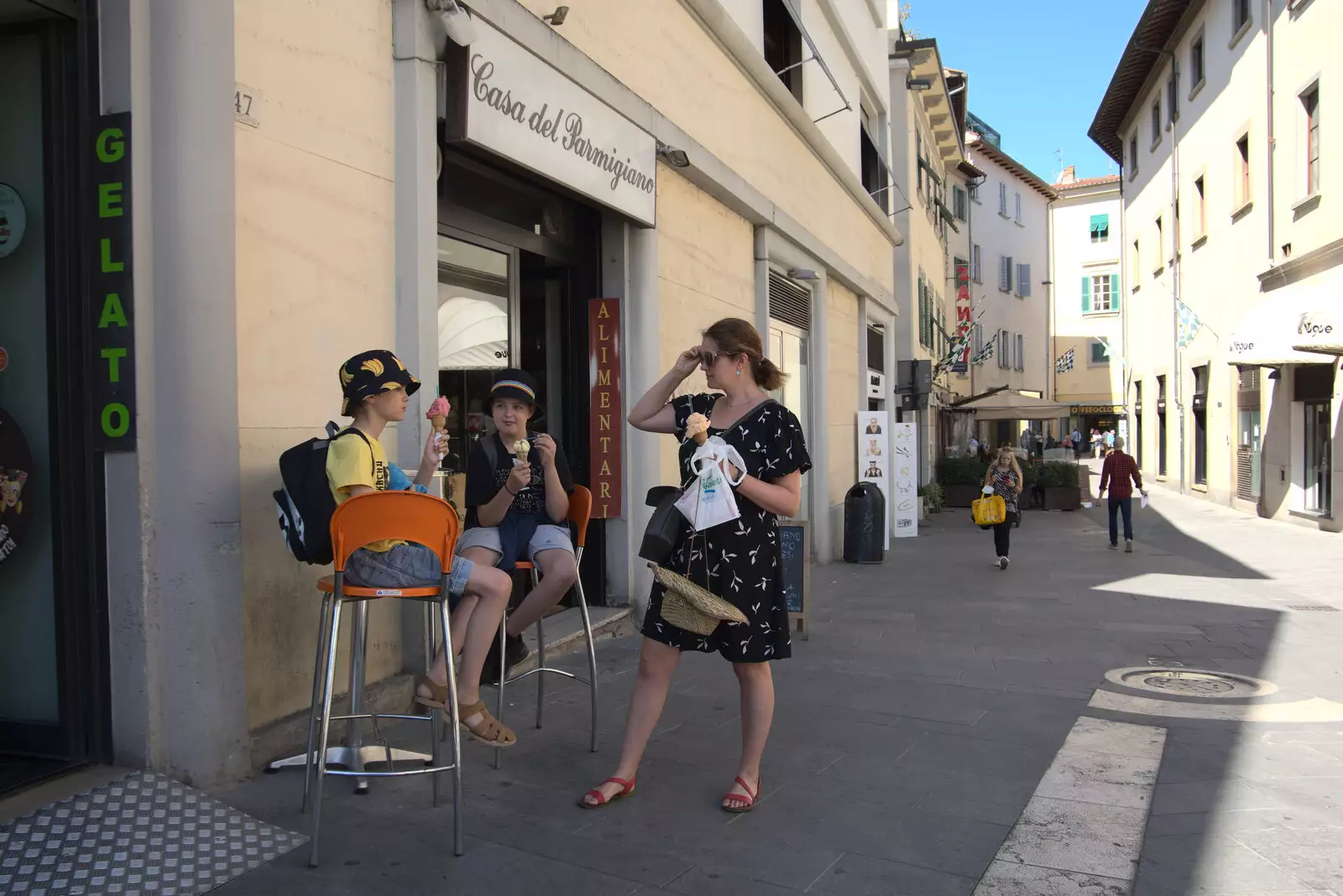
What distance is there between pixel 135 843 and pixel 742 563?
2.13 meters

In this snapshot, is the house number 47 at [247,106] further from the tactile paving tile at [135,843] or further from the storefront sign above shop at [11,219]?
the tactile paving tile at [135,843]

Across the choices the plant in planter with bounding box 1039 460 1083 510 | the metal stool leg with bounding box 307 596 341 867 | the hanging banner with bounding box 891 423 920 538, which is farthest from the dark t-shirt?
the plant in planter with bounding box 1039 460 1083 510

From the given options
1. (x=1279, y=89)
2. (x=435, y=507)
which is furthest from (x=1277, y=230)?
(x=435, y=507)

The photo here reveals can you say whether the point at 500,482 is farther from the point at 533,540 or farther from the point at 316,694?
the point at 316,694

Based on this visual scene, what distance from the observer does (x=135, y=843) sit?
326cm

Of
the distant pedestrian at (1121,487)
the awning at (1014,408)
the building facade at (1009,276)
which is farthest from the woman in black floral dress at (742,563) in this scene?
the building facade at (1009,276)

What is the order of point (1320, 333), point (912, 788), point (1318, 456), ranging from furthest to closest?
point (1318, 456), point (1320, 333), point (912, 788)

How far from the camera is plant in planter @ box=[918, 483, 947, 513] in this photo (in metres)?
21.2

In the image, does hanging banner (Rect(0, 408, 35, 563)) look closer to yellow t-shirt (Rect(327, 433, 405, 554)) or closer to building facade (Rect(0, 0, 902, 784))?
building facade (Rect(0, 0, 902, 784))

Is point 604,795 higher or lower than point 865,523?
lower

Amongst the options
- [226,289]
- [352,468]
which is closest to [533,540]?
[352,468]

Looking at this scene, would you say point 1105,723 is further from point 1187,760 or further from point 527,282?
point 527,282

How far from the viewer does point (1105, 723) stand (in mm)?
5238

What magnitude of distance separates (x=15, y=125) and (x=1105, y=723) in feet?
17.4
